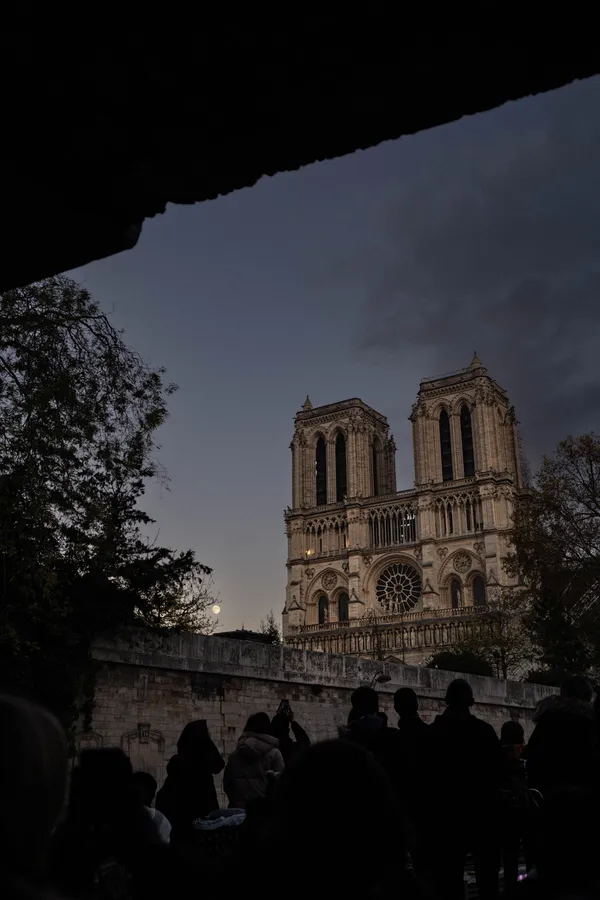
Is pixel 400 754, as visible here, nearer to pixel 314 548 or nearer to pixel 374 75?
pixel 374 75

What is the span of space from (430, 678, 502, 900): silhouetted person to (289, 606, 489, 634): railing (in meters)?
48.3

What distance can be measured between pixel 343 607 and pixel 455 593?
9.20 meters

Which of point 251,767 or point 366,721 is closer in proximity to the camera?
point 366,721

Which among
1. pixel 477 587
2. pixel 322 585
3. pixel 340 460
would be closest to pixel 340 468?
pixel 340 460

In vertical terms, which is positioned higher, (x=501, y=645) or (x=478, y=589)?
(x=478, y=589)

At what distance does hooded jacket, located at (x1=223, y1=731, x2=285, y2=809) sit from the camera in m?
6.27

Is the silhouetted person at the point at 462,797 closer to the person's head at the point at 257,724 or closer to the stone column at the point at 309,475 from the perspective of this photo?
the person's head at the point at 257,724

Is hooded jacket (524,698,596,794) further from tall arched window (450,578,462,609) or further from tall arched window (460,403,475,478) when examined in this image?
tall arched window (460,403,475,478)

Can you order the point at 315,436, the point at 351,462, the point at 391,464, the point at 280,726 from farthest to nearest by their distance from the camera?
the point at 391,464 → the point at 315,436 → the point at 351,462 → the point at 280,726

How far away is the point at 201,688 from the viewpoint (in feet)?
43.8

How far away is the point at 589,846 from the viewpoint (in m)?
1.57

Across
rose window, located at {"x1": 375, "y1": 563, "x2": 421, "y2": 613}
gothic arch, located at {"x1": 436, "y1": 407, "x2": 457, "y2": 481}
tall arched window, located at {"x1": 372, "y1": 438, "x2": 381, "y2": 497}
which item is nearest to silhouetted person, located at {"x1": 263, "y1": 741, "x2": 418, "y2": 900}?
rose window, located at {"x1": 375, "y1": 563, "x2": 421, "y2": 613}

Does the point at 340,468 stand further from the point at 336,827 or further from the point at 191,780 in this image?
the point at 336,827

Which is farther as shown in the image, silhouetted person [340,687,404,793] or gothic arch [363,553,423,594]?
gothic arch [363,553,423,594]
